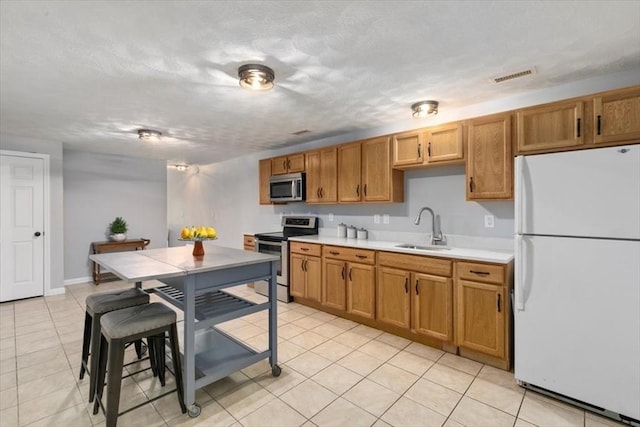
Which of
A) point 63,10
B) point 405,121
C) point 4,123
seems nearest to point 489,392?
point 405,121

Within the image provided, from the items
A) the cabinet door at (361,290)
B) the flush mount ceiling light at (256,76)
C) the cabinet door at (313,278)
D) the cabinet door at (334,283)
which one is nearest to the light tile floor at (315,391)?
the cabinet door at (361,290)

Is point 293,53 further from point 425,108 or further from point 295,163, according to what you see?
point 295,163

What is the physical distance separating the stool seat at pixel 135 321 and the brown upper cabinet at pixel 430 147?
104 inches

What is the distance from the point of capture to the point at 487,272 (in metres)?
2.53

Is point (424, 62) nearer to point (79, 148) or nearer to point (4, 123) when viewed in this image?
point (4, 123)

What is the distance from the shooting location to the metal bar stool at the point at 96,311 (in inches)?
81.5

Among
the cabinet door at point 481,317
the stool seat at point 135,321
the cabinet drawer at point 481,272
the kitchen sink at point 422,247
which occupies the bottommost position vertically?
the cabinet door at point 481,317

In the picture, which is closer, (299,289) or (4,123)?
(4,123)

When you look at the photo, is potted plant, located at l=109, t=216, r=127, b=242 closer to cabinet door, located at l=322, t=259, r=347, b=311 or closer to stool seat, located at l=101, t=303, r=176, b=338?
cabinet door, located at l=322, t=259, r=347, b=311

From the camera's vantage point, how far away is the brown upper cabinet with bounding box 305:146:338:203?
4.06 m

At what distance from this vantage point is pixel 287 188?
4.60m

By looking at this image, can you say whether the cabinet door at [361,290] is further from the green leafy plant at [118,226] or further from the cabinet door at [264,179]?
the green leafy plant at [118,226]

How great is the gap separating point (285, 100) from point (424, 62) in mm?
1299

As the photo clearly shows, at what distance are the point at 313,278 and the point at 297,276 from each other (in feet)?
1.00
